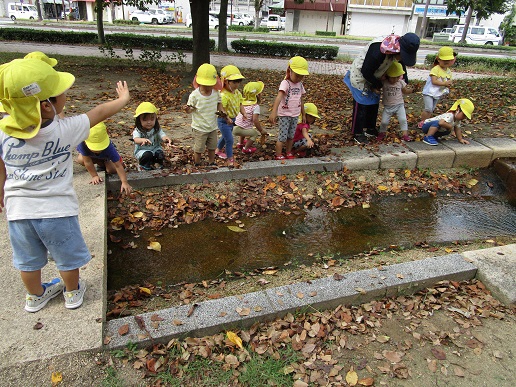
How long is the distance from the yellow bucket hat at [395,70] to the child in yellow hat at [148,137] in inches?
142

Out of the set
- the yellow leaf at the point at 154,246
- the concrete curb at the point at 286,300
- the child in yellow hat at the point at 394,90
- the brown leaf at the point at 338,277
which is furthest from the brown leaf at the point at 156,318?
the child in yellow hat at the point at 394,90

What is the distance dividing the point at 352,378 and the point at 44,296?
2.19 meters

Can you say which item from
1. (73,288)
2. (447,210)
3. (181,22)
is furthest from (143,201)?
(181,22)

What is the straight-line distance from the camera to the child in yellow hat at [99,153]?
4242mm

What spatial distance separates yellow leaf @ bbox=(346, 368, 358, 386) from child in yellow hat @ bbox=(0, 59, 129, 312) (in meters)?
1.94

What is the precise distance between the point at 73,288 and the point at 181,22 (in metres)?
54.1

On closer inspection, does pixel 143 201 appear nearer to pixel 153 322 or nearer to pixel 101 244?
pixel 101 244

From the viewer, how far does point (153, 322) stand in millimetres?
2688

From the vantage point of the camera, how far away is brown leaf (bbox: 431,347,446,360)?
2.64 metres

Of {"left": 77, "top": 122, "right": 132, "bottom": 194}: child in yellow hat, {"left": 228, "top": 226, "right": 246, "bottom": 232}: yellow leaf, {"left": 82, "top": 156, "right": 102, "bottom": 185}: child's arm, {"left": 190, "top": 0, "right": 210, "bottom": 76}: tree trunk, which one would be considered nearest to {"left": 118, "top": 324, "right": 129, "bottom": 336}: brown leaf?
{"left": 228, "top": 226, "right": 246, "bottom": 232}: yellow leaf

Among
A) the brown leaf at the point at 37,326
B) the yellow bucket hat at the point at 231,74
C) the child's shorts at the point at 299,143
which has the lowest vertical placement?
the brown leaf at the point at 37,326

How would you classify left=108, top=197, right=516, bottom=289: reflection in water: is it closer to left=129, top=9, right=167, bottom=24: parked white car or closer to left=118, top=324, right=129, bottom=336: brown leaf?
left=118, top=324, right=129, bottom=336: brown leaf

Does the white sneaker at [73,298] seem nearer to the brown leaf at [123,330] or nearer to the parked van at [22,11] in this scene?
the brown leaf at [123,330]

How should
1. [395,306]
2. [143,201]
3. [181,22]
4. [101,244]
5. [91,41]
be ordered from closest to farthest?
[395,306] → [101,244] → [143,201] → [91,41] → [181,22]
